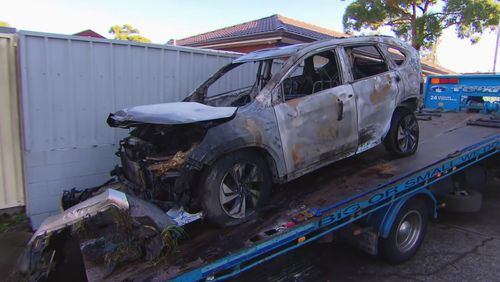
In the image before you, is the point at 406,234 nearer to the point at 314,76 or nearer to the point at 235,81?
the point at 314,76

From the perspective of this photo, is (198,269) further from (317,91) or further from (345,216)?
(317,91)

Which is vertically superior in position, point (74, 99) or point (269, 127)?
point (74, 99)

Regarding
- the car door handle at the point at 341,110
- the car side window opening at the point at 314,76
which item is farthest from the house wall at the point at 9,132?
the car door handle at the point at 341,110

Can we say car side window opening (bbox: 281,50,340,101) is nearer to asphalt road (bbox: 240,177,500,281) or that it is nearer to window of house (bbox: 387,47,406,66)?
window of house (bbox: 387,47,406,66)

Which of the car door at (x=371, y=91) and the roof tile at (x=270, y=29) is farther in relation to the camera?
the roof tile at (x=270, y=29)

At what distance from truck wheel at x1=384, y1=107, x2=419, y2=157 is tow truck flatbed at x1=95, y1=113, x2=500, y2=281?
121 millimetres

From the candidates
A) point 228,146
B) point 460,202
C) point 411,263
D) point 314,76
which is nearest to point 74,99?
point 228,146

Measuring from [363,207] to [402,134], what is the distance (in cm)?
165

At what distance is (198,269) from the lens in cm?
254

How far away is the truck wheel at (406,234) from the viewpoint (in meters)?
3.99


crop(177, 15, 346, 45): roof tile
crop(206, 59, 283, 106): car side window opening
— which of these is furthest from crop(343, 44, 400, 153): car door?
crop(177, 15, 346, 45): roof tile

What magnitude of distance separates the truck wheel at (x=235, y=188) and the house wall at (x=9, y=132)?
10.8ft

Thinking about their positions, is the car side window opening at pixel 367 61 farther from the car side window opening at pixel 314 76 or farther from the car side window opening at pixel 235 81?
the car side window opening at pixel 235 81

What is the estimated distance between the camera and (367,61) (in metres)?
4.86
